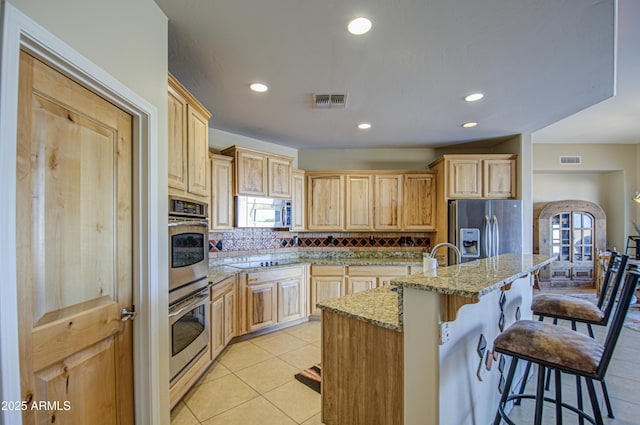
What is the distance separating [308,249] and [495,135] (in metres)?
3.26

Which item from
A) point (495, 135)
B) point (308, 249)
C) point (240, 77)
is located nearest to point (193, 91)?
point (240, 77)

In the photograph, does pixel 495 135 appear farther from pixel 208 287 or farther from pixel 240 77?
pixel 208 287

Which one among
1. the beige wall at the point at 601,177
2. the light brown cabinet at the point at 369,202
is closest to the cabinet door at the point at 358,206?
the light brown cabinet at the point at 369,202

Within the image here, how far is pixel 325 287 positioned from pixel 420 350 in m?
2.74

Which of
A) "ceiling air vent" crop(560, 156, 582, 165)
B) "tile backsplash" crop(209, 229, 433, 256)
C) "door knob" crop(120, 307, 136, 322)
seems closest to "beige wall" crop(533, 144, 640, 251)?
"ceiling air vent" crop(560, 156, 582, 165)

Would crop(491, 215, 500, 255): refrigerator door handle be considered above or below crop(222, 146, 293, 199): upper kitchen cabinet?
below

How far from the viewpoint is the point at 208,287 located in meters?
2.58

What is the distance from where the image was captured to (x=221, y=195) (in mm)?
3400

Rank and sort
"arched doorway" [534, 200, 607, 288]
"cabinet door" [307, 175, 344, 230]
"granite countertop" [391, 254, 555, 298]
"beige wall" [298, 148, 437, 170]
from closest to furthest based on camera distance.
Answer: "granite countertop" [391, 254, 555, 298]
"cabinet door" [307, 175, 344, 230]
"beige wall" [298, 148, 437, 170]
"arched doorway" [534, 200, 607, 288]

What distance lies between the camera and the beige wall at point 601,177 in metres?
5.72

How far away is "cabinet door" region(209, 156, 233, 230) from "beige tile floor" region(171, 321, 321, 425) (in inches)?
56.3

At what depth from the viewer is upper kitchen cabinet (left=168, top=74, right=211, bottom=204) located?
1.96m

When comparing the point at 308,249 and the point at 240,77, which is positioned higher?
the point at 240,77

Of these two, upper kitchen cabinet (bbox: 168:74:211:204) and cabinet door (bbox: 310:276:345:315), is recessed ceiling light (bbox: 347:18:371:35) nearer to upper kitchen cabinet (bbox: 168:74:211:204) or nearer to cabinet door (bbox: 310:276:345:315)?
upper kitchen cabinet (bbox: 168:74:211:204)
